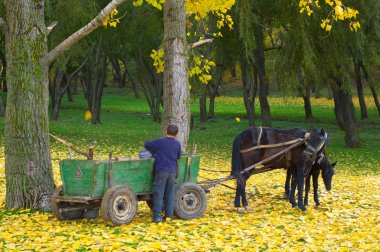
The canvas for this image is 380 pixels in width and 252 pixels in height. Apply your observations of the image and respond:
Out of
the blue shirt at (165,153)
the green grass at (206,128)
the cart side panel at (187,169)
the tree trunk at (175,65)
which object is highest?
the tree trunk at (175,65)

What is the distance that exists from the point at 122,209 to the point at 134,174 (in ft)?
2.07

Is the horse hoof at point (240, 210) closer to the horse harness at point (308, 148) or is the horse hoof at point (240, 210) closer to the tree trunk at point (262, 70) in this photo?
the horse harness at point (308, 148)

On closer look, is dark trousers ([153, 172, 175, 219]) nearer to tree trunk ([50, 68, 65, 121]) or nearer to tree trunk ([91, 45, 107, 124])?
tree trunk ([91, 45, 107, 124])

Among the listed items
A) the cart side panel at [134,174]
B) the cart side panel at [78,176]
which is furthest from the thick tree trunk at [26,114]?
the cart side panel at [134,174]

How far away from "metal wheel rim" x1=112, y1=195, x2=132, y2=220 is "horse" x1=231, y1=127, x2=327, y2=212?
2.65 meters

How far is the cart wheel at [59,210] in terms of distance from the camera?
36.4 ft

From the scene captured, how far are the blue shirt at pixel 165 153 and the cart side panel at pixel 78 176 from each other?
1069 mm

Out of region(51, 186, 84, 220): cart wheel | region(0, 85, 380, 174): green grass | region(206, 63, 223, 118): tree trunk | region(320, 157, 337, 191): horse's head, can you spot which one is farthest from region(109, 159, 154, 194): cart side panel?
region(206, 63, 223, 118): tree trunk

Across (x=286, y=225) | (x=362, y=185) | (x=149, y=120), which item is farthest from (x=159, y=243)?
(x=149, y=120)

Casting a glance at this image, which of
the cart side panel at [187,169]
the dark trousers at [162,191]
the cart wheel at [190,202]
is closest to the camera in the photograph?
the dark trousers at [162,191]

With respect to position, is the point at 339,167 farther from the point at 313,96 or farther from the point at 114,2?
the point at 313,96

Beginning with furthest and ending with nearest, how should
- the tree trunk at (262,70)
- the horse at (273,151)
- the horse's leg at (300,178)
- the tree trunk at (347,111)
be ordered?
the tree trunk at (262,70) → the tree trunk at (347,111) → the horse's leg at (300,178) → the horse at (273,151)

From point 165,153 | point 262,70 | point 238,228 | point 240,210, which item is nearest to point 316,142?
point 240,210

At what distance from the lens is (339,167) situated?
74.4ft
